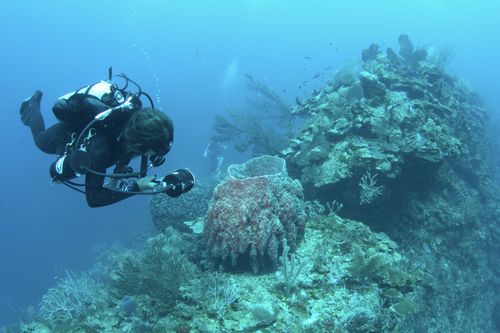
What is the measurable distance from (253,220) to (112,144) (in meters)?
2.41

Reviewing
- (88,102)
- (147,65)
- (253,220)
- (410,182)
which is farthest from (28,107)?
(147,65)

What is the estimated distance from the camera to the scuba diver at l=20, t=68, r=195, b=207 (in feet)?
10.8

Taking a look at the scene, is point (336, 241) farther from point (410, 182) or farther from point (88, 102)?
point (88, 102)

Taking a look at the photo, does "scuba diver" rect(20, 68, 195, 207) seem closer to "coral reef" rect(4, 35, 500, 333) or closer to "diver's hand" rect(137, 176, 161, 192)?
"diver's hand" rect(137, 176, 161, 192)

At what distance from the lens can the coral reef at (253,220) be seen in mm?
5199

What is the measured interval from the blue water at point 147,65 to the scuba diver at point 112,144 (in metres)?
14.9

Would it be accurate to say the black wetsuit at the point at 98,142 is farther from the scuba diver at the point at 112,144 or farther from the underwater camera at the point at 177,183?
the underwater camera at the point at 177,183

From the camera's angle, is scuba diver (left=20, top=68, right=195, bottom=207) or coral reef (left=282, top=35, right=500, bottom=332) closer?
scuba diver (left=20, top=68, right=195, bottom=207)

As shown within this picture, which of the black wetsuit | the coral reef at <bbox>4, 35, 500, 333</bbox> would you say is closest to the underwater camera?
the black wetsuit

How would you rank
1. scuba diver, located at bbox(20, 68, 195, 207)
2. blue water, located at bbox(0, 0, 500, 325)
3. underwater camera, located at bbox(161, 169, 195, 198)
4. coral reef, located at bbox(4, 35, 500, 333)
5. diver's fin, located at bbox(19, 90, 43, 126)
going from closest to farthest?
scuba diver, located at bbox(20, 68, 195, 207)
underwater camera, located at bbox(161, 169, 195, 198)
coral reef, located at bbox(4, 35, 500, 333)
diver's fin, located at bbox(19, 90, 43, 126)
blue water, located at bbox(0, 0, 500, 325)

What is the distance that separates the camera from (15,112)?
93562 mm

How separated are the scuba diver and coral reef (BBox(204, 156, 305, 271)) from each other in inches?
69.1

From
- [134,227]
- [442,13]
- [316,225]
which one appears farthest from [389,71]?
[442,13]

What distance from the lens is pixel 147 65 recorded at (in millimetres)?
109500
